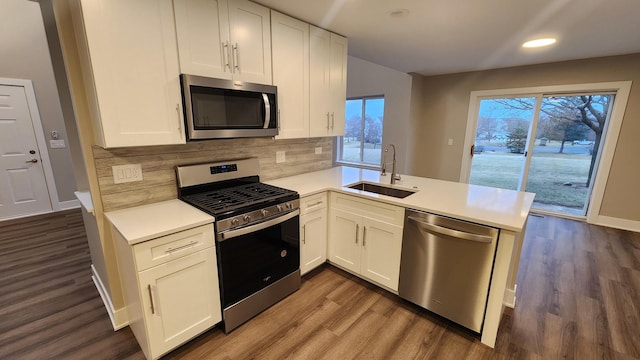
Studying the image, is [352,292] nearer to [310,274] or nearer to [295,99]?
[310,274]

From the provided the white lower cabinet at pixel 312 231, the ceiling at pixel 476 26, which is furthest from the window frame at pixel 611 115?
the white lower cabinet at pixel 312 231

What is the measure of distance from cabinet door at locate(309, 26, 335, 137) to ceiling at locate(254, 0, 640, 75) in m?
0.12

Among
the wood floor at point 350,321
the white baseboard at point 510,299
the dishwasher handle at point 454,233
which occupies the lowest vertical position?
the wood floor at point 350,321

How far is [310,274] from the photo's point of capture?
104 inches

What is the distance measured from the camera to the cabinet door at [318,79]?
2.56m

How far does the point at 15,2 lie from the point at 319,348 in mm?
5974

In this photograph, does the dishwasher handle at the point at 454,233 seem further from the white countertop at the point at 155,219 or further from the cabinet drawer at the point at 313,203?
the white countertop at the point at 155,219

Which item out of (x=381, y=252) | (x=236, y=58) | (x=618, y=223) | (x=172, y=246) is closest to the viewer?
(x=172, y=246)

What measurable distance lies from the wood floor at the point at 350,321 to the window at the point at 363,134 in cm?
385

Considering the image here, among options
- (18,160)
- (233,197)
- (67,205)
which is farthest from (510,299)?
(18,160)

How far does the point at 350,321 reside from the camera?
2.03 m

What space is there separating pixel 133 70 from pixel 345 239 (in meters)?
2.04

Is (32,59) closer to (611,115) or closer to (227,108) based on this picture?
(227,108)

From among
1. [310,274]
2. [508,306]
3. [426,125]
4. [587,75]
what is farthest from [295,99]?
[587,75]
